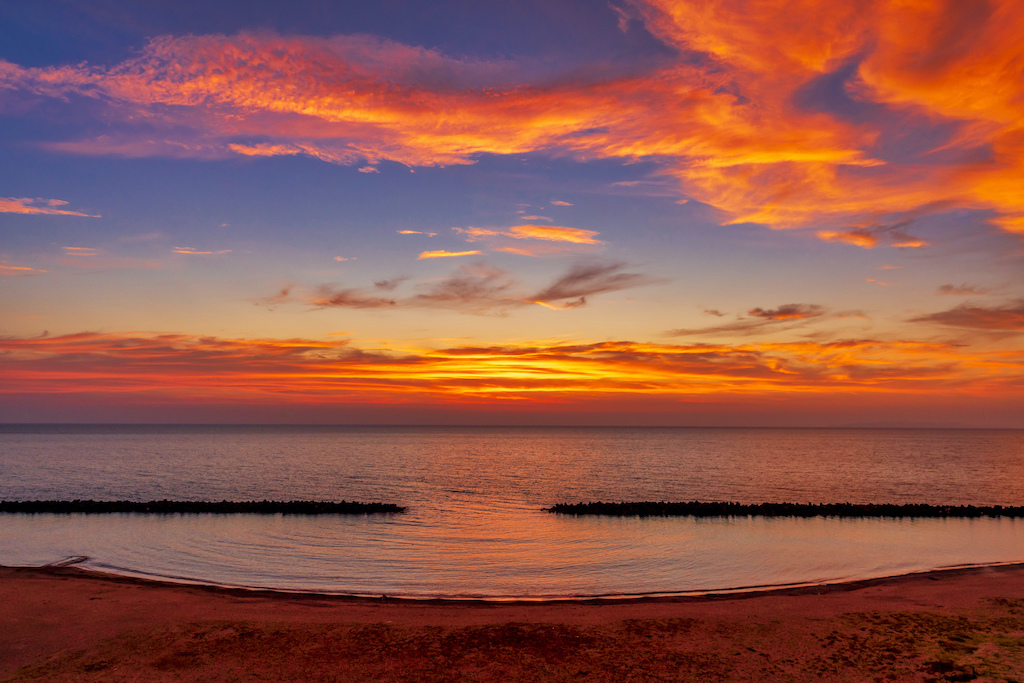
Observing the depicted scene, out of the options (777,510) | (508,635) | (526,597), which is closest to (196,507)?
(526,597)

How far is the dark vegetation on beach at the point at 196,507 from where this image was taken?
48375 millimetres

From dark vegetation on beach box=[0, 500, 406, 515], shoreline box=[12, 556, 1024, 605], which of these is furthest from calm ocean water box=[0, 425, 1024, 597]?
dark vegetation on beach box=[0, 500, 406, 515]

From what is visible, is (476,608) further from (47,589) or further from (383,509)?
(383,509)

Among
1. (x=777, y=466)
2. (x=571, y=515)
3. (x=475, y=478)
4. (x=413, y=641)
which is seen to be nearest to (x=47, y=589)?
(x=413, y=641)

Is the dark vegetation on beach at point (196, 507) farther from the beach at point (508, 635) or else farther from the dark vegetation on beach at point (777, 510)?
the beach at point (508, 635)

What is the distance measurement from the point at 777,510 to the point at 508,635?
38094 millimetres

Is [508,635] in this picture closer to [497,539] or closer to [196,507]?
[497,539]

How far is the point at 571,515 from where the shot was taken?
48.5 metres

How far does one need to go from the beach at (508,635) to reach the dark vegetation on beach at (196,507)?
23.8 metres

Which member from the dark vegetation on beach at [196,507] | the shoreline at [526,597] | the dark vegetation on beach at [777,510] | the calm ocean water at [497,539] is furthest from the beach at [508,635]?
the dark vegetation on beach at [196,507]

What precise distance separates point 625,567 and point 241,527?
27475mm

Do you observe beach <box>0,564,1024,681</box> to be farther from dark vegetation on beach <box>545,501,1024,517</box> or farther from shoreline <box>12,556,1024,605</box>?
dark vegetation on beach <box>545,501,1024,517</box>

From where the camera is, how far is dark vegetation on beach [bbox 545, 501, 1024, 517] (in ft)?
159

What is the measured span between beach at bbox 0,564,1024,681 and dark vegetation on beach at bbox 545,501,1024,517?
76.4 feet
